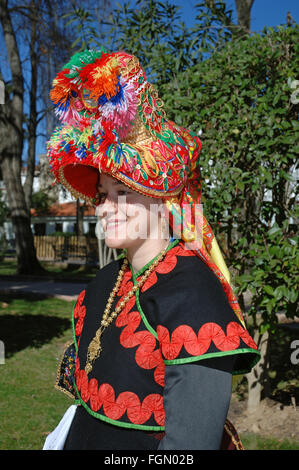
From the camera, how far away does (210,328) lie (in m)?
1.47

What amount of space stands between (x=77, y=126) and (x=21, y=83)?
50.2 ft

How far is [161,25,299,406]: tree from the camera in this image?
11.7 ft

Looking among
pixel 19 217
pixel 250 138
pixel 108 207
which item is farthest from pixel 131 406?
pixel 19 217

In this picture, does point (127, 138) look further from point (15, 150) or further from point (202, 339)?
point (15, 150)

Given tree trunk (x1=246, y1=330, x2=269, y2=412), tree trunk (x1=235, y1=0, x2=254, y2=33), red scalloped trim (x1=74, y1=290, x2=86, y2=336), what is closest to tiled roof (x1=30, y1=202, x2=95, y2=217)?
tree trunk (x1=235, y1=0, x2=254, y2=33)

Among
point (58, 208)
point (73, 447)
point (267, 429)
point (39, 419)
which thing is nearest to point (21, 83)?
point (39, 419)

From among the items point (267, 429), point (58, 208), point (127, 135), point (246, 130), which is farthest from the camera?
point (58, 208)

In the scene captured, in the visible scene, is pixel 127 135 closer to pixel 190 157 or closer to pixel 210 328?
pixel 190 157

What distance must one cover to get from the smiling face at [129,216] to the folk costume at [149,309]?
0.07 meters

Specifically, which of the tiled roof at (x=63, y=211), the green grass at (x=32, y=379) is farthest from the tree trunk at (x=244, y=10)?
the tiled roof at (x=63, y=211)

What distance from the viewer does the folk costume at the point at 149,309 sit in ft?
4.66

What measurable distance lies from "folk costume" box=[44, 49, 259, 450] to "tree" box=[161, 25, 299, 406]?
5.52ft

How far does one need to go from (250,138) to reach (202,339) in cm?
276

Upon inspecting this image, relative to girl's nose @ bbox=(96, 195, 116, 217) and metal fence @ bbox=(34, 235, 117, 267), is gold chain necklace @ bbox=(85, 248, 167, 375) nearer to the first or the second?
girl's nose @ bbox=(96, 195, 116, 217)
